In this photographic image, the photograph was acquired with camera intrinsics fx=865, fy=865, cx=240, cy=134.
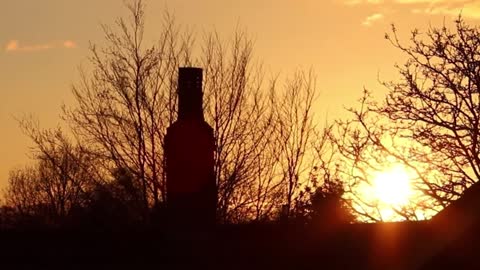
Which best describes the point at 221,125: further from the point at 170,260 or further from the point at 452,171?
the point at 170,260

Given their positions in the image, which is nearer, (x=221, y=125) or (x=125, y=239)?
(x=125, y=239)

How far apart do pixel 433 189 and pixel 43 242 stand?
1165 centimetres

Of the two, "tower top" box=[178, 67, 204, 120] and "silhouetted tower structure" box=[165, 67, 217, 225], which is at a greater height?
"tower top" box=[178, 67, 204, 120]

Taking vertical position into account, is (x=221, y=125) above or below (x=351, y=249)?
above

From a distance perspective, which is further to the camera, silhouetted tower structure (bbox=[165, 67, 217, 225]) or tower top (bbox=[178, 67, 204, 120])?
tower top (bbox=[178, 67, 204, 120])

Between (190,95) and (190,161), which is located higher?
(190,95)

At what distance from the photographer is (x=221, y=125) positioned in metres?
22.2

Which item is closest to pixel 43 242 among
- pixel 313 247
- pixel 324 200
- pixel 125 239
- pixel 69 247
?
pixel 69 247

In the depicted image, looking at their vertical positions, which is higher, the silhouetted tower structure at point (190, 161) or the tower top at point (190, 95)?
the tower top at point (190, 95)

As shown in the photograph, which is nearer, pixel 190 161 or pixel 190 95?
pixel 190 161

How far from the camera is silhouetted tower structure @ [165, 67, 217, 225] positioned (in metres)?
14.0

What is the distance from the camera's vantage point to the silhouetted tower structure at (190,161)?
14.0 meters

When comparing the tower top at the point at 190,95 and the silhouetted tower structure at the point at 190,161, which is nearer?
the silhouetted tower structure at the point at 190,161

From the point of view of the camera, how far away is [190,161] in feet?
47.3
